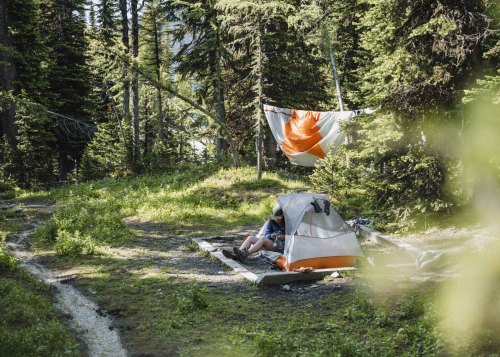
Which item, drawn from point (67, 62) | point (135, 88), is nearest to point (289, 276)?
point (135, 88)

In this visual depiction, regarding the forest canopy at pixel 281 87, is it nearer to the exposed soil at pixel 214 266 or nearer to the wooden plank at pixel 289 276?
the exposed soil at pixel 214 266

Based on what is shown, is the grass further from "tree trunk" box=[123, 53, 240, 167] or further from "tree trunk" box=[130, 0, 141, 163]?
"tree trunk" box=[130, 0, 141, 163]

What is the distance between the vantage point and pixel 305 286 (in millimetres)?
8844

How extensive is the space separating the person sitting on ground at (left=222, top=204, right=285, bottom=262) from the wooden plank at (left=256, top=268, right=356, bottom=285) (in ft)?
6.16

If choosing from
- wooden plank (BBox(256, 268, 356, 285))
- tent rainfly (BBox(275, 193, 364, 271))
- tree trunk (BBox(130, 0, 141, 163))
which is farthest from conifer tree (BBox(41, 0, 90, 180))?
wooden plank (BBox(256, 268, 356, 285))

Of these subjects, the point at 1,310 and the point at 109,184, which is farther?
the point at 109,184

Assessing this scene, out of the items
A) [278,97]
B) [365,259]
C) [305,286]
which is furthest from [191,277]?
[278,97]

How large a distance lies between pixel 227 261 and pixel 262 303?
111 inches

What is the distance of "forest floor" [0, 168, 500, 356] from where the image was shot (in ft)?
19.1

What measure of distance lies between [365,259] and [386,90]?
4.35 meters

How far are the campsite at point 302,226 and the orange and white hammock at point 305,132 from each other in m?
0.06

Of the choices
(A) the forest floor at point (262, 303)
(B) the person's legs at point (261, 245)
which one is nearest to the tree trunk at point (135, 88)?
(A) the forest floor at point (262, 303)

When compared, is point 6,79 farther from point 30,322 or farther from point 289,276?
point 289,276

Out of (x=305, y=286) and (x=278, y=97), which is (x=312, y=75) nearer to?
(x=278, y=97)
